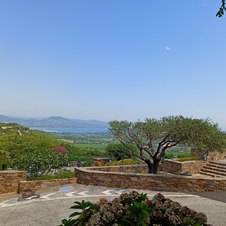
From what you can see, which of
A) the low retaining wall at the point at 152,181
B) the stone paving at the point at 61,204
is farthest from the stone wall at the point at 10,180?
the low retaining wall at the point at 152,181

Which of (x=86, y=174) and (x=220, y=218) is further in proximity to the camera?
(x=86, y=174)

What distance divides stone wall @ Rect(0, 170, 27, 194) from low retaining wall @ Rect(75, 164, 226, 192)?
9.18 ft

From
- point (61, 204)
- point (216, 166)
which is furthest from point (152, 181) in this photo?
point (216, 166)

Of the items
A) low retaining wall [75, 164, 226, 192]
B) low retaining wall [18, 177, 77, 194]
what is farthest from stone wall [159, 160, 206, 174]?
low retaining wall [18, 177, 77, 194]

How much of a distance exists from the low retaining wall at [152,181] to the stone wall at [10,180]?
9.18ft

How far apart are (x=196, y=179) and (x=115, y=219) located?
7670 mm

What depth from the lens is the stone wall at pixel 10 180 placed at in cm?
975

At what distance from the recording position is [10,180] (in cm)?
A: 988

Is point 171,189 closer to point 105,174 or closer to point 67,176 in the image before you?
point 105,174

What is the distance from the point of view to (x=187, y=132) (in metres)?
10.6

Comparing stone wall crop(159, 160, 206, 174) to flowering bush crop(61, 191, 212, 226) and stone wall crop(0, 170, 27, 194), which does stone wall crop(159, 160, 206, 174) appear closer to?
stone wall crop(0, 170, 27, 194)

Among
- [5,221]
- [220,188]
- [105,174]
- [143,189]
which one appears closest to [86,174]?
[105,174]

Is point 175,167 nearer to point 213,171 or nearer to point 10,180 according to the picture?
point 213,171

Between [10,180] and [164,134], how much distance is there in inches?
300
